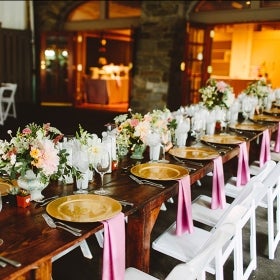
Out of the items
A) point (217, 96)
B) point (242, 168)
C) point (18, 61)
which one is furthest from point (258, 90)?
point (18, 61)

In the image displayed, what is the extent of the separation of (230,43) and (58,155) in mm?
11188

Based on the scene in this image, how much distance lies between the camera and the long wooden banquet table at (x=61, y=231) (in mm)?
1389

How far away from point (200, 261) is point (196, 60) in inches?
296

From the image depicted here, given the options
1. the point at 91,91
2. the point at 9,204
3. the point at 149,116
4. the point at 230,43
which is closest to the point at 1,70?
the point at 91,91

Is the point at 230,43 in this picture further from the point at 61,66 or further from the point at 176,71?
the point at 61,66

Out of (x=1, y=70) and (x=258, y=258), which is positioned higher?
(x=1, y=70)

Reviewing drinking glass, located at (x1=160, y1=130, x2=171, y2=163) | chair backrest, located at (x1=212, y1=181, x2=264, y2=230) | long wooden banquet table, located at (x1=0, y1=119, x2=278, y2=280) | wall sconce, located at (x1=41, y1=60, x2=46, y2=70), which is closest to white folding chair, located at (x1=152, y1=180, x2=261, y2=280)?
chair backrest, located at (x1=212, y1=181, x2=264, y2=230)

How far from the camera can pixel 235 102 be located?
4.38 meters

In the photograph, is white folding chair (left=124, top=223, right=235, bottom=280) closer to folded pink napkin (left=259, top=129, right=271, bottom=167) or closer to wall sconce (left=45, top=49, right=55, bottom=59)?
folded pink napkin (left=259, top=129, right=271, bottom=167)

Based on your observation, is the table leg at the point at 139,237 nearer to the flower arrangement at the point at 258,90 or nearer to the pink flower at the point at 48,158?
the pink flower at the point at 48,158

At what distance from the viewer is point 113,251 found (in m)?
1.74

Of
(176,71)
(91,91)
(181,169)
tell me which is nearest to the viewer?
(181,169)

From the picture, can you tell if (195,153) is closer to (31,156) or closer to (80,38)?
(31,156)

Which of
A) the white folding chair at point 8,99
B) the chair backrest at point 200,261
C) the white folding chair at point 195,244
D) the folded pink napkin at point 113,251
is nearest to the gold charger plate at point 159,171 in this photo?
the white folding chair at point 195,244
